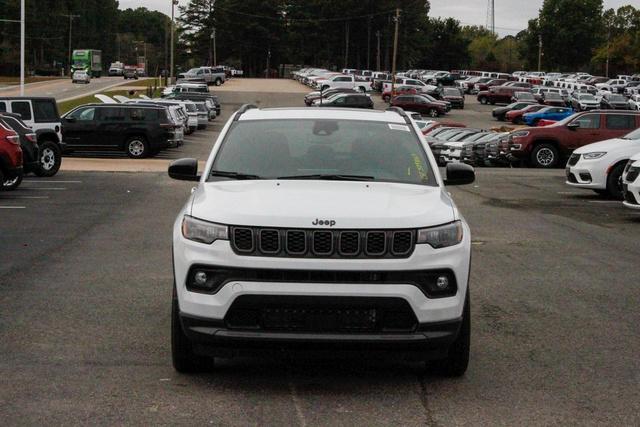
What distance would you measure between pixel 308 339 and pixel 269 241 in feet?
1.98

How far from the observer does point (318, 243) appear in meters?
6.01

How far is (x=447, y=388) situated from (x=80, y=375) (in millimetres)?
2327

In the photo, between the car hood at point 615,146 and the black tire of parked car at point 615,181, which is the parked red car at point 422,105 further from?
the black tire of parked car at point 615,181

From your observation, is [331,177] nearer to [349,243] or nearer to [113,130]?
[349,243]

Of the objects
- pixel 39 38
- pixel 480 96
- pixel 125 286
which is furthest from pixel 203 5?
pixel 125 286

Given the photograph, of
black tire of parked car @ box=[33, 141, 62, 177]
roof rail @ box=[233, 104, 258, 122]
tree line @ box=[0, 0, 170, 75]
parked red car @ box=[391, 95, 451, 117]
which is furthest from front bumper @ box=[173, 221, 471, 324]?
tree line @ box=[0, 0, 170, 75]

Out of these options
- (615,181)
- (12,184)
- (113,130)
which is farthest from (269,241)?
(113,130)

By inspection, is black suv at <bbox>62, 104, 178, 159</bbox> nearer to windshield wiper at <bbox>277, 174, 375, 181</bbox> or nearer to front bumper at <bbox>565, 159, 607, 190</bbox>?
front bumper at <bbox>565, 159, 607, 190</bbox>

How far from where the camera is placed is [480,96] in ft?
283

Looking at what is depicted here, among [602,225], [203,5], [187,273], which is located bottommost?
[602,225]

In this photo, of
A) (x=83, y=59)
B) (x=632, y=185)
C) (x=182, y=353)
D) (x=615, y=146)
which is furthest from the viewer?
(x=83, y=59)

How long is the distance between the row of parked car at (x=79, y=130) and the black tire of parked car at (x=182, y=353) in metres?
13.5

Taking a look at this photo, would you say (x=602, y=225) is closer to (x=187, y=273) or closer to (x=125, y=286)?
(x=125, y=286)

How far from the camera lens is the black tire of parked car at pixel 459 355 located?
Answer: 649 cm
